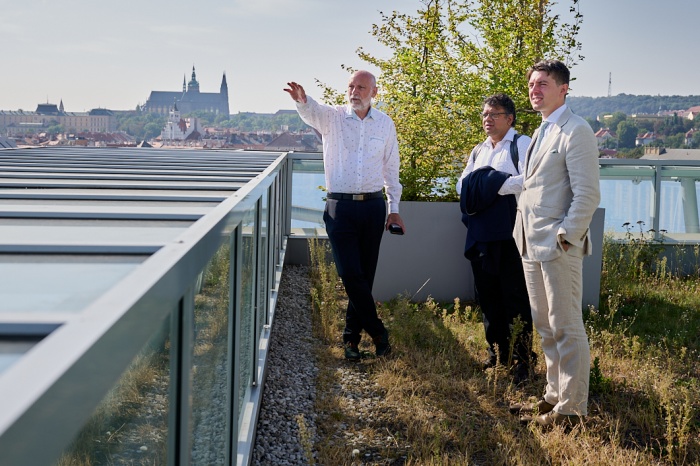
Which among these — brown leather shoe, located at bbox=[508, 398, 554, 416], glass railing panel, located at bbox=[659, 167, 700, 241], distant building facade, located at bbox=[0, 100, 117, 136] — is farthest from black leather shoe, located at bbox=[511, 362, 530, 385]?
distant building facade, located at bbox=[0, 100, 117, 136]

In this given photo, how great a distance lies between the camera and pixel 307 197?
11094 millimetres

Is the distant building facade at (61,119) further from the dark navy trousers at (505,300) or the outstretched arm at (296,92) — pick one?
the dark navy trousers at (505,300)

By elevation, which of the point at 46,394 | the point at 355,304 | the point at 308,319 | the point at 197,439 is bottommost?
the point at 308,319

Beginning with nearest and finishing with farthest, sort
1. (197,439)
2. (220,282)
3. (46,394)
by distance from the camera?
1. (46,394)
2. (197,439)
3. (220,282)

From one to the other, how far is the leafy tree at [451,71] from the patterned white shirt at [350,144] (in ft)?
9.49

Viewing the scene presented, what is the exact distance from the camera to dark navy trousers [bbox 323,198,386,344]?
593cm

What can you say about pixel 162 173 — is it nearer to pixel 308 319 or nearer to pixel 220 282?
pixel 220 282

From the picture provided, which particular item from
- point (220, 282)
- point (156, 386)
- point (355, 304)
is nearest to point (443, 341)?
point (355, 304)

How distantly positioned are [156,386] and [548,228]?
322 centimetres

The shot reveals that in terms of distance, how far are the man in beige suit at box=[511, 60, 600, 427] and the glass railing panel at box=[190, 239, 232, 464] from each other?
82.4 inches

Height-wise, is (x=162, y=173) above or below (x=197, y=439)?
above

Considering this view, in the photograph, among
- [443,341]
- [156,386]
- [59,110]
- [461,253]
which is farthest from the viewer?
[59,110]

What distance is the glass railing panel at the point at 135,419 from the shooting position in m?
1.13

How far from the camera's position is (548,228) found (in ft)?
14.7
